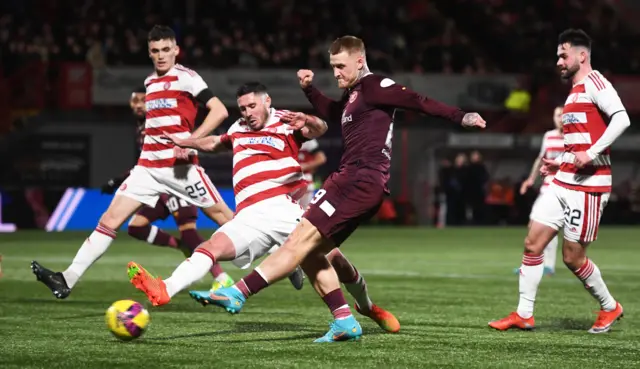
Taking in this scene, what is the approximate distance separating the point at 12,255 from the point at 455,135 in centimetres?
1520

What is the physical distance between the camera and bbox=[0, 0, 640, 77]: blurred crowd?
2834 centimetres

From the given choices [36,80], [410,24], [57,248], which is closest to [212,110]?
[57,248]

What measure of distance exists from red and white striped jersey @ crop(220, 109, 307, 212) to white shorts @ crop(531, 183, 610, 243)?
192cm

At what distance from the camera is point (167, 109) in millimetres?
10469

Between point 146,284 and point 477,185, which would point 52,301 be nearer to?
point 146,284

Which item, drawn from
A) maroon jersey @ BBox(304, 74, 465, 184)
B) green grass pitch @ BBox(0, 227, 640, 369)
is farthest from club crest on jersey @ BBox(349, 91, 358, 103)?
green grass pitch @ BBox(0, 227, 640, 369)

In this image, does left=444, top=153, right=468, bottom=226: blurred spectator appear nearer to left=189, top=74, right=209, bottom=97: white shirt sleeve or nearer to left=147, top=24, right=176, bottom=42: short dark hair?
left=189, top=74, right=209, bottom=97: white shirt sleeve

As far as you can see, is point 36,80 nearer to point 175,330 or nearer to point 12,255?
point 12,255

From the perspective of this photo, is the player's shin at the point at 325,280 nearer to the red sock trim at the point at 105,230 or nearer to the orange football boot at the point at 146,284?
the orange football boot at the point at 146,284

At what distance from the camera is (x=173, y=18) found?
30.0 metres

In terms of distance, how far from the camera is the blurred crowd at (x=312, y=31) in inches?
1116

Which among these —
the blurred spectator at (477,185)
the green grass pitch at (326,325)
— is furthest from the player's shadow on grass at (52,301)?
the blurred spectator at (477,185)

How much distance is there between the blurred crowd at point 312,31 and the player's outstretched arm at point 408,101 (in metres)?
20.5

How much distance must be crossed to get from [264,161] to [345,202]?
109 centimetres
